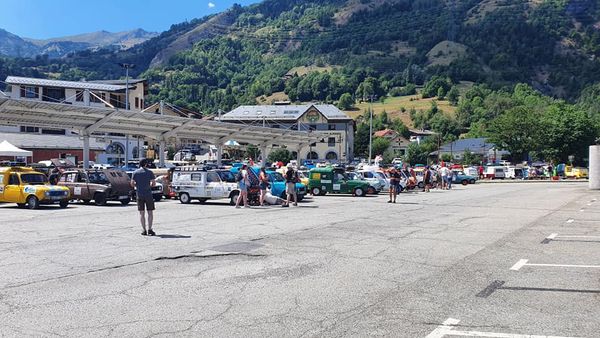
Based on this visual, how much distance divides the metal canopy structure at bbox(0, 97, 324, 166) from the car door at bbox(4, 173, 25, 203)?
6.87 meters

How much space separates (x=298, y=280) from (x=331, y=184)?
89.2 ft

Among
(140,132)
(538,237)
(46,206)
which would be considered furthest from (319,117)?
(538,237)

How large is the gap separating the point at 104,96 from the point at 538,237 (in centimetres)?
7557

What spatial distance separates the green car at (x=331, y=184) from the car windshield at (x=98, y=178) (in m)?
13.0

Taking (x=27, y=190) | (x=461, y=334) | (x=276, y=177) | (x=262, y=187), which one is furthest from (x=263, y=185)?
(x=461, y=334)

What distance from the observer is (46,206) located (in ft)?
82.6

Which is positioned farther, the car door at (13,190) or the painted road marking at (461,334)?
the car door at (13,190)

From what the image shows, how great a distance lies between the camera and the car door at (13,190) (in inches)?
944

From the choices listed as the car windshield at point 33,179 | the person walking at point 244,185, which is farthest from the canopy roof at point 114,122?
the person walking at point 244,185

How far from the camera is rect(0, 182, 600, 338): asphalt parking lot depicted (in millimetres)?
6676

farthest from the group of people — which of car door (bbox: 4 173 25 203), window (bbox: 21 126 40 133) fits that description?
window (bbox: 21 126 40 133)

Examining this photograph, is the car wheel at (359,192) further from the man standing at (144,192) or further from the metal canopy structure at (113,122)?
the man standing at (144,192)

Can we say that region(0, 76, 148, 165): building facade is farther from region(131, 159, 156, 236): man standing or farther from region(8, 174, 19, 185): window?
region(131, 159, 156, 236): man standing

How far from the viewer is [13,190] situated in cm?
2406
